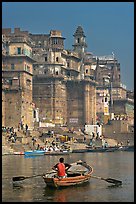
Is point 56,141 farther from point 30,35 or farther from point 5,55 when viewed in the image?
point 30,35

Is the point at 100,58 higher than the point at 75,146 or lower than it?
higher

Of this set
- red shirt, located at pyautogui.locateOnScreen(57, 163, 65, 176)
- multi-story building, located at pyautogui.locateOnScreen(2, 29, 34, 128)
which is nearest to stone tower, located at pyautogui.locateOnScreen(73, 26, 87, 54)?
multi-story building, located at pyautogui.locateOnScreen(2, 29, 34, 128)

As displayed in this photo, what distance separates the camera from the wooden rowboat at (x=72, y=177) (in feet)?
84.4

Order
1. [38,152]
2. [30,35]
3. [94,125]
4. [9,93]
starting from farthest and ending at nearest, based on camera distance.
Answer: [30,35], [94,125], [9,93], [38,152]

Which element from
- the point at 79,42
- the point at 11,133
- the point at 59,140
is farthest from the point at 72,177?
the point at 79,42

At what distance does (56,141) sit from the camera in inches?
3214

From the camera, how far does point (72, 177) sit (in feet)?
86.5

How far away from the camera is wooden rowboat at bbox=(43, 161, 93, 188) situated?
2573cm

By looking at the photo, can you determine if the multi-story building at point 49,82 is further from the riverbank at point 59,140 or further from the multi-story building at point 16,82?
the riverbank at point 59,140

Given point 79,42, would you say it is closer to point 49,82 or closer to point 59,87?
point 59,87

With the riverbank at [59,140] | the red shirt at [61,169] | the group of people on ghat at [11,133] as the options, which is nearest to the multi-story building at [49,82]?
the riverbank at [59,140]

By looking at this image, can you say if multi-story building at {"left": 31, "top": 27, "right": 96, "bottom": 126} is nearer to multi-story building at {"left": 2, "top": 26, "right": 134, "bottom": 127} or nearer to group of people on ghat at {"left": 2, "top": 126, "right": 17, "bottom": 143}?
multi-story building at {"left": 2, "top": 26, "right": 134, "bottom": 127}

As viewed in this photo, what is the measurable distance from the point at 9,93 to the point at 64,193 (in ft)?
189


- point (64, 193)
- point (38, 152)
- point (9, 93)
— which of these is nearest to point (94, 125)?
point (9, 93)
